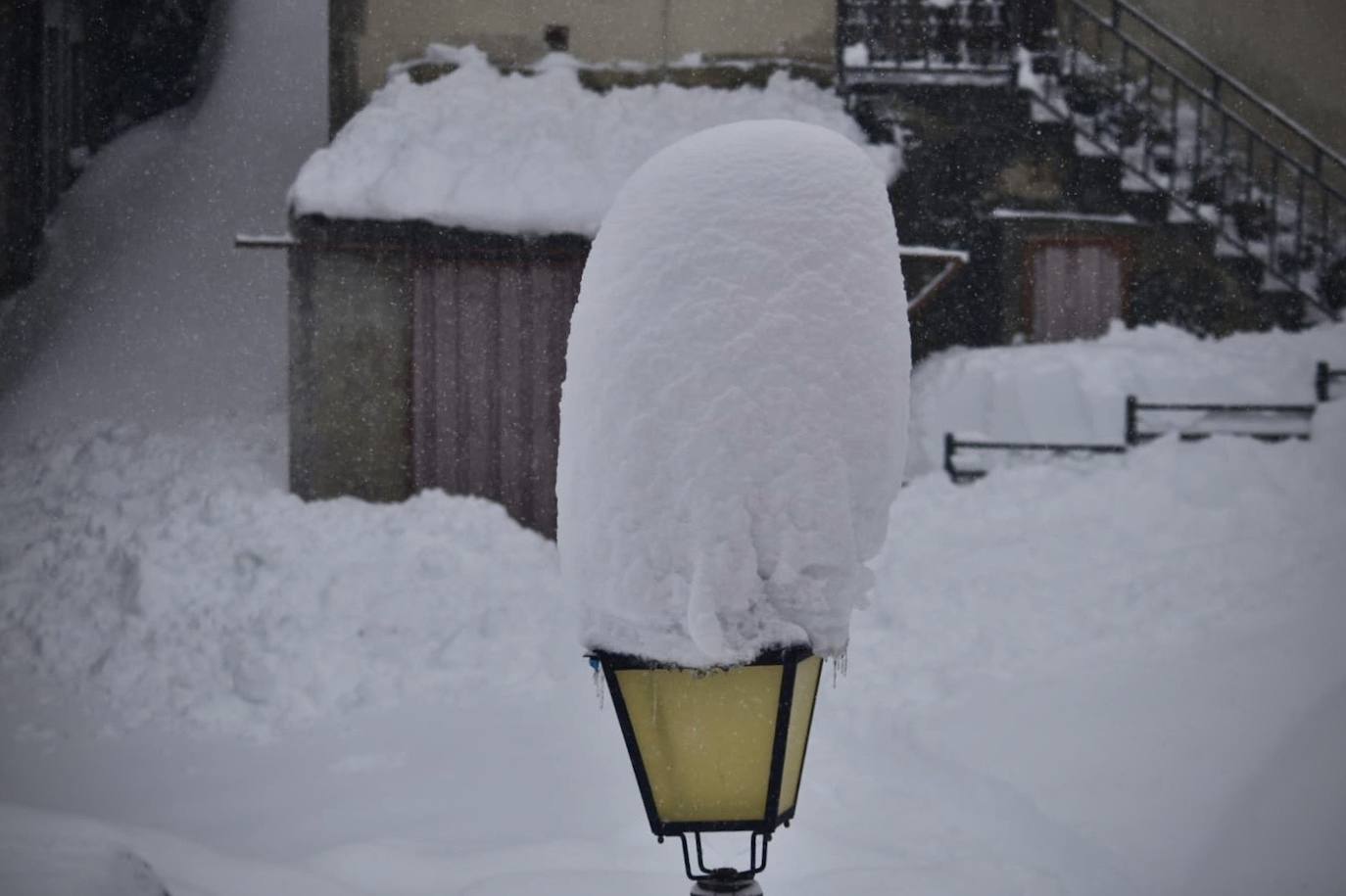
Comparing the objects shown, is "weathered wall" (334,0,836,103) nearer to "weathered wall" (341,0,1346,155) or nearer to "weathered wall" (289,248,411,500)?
"weathered wall" (341,0,1346,155)

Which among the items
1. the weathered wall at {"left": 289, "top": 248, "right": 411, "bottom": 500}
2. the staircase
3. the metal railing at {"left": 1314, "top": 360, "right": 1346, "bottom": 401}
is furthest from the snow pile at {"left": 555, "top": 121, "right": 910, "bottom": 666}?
the staircase

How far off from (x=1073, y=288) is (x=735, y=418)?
13677 mm

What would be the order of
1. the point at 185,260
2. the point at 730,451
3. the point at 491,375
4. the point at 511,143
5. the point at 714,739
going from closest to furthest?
the point at 730,451
the point at 714,739
the point at 491,375
the point at 511,143
the point at 185,260

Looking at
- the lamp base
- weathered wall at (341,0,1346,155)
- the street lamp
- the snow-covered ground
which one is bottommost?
the snow-covered ground

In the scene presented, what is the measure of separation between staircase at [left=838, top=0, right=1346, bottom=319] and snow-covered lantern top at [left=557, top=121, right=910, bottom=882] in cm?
1143

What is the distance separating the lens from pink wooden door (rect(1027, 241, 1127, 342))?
48.9 ft

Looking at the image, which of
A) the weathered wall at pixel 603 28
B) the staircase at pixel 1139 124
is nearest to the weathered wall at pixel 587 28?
the weathered wall at pixel 603 28

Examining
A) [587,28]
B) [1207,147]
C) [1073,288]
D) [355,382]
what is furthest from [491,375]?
[1207,147]

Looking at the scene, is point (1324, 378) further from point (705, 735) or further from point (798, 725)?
point (705, 735)

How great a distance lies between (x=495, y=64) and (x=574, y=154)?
1668mm

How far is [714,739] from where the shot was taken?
229 centimetres

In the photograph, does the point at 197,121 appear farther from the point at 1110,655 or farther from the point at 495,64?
the point at 1110,655

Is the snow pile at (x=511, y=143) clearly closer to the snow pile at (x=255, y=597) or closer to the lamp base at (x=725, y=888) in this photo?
the snow pile at (x=255, y=597)

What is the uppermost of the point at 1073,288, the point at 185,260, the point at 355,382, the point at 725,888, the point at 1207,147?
the point at 1207,147
